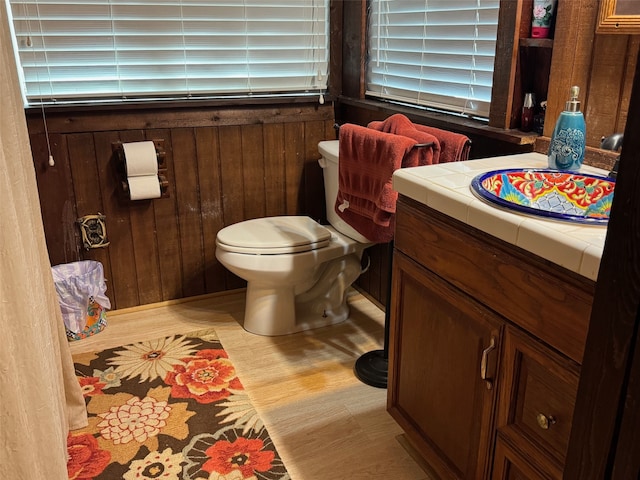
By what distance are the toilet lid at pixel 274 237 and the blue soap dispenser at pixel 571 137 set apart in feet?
3.58

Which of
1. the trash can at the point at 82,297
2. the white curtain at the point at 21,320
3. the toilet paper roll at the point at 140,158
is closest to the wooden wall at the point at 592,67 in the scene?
the white curtain at the point at 21,320

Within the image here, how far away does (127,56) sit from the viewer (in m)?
2.43

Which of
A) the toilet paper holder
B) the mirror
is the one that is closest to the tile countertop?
the mirror

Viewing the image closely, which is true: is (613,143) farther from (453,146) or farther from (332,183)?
Result: (332,183)

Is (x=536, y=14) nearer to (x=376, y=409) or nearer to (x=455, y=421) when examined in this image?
(x=455, y=421)

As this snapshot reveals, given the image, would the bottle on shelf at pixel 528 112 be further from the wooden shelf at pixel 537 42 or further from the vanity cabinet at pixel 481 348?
the vanity cabinet at pixel 481 348

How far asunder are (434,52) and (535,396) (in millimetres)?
1459

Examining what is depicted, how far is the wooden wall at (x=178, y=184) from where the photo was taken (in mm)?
2443

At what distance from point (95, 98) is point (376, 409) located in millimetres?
1709

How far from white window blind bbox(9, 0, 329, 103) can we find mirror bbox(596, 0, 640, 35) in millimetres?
1461

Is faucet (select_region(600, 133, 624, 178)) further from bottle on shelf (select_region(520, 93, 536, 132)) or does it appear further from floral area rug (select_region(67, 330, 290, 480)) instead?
floral area rug (select_region(67, 330, 290, 480))

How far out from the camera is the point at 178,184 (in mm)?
2621

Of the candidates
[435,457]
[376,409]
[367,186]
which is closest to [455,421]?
[435,457]

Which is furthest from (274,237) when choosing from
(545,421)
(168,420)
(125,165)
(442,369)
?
(545,421)
